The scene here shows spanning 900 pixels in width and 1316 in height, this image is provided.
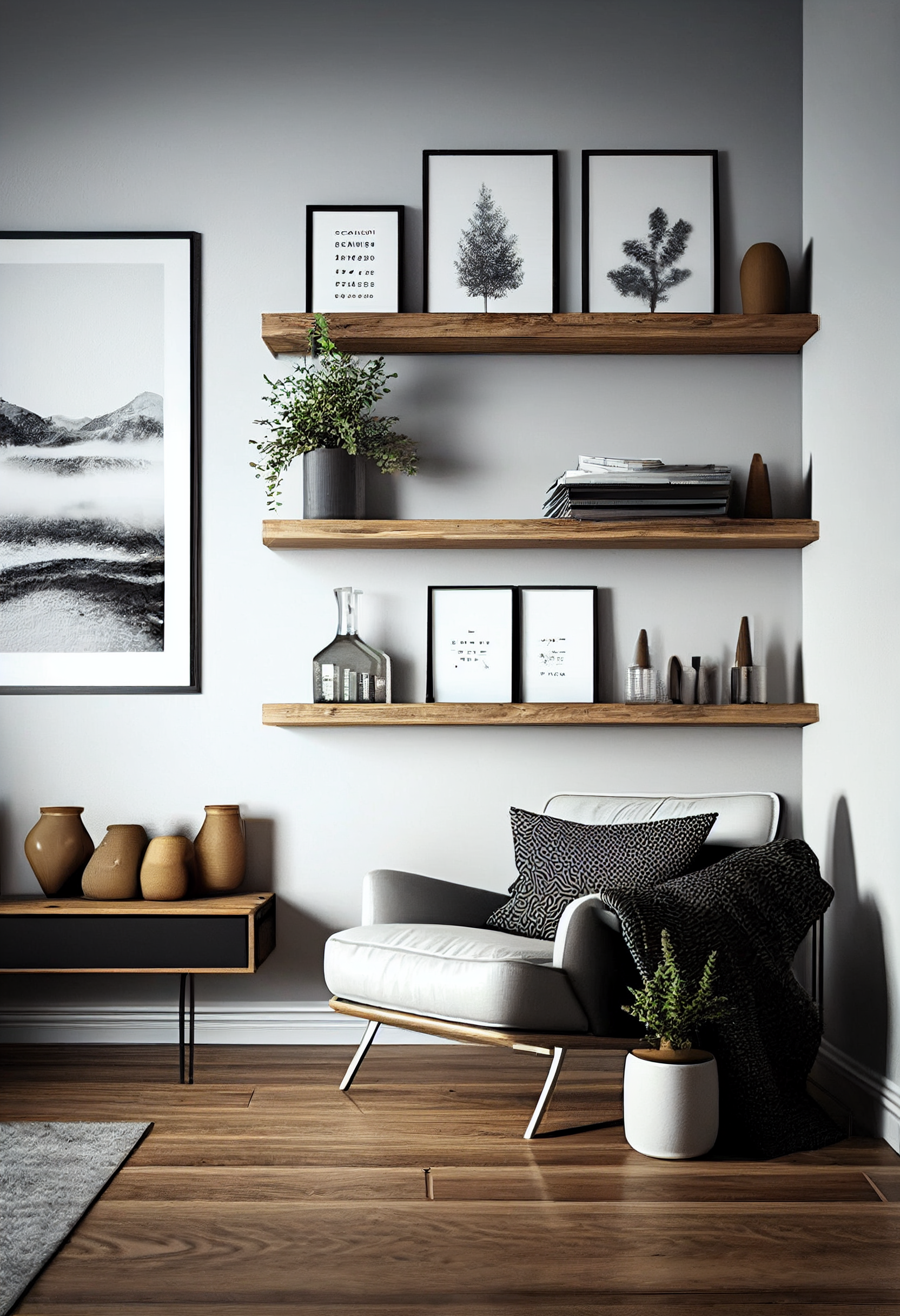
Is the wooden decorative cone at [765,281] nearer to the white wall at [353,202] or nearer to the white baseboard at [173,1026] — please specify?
the white wall at [353,202]

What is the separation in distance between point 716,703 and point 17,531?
209 centimetres

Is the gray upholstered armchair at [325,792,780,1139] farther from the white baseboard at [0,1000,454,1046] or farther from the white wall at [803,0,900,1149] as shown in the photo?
the white wall at [803,0,900,1149]

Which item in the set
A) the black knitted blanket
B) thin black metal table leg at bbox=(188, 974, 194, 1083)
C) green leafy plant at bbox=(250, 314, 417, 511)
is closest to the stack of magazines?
green leafy plant at bbox=(250, 314, 417, 511)

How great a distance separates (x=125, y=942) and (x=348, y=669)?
929mm

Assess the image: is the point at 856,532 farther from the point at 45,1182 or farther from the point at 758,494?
the point at 45,1182

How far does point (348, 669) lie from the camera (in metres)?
3.22

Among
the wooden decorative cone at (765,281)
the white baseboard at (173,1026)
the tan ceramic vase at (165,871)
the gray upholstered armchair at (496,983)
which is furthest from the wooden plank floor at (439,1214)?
the wooden decorative cone at (765,281)

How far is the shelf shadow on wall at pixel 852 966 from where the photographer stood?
262 centimetres

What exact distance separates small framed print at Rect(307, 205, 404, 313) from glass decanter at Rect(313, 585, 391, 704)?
85 centimetres

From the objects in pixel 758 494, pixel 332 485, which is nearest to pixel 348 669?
pixel 332 485

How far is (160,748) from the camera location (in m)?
3.35

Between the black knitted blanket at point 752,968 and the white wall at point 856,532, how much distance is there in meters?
0.18

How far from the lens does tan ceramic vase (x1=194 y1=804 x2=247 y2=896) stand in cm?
318

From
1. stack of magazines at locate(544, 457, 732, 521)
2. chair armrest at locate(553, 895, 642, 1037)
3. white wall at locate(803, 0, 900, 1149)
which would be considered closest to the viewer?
chair armrest at locate(553, 895, 642, 1037)
